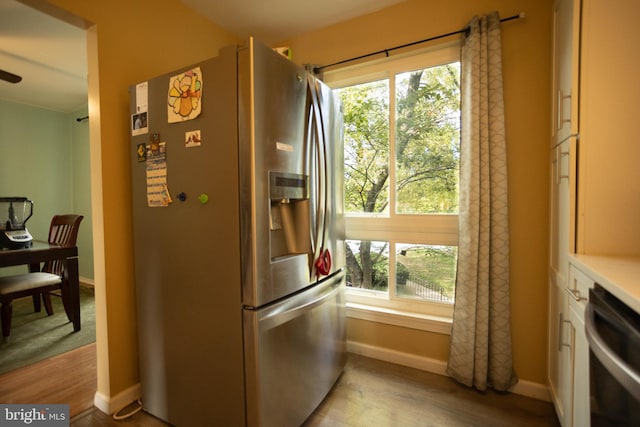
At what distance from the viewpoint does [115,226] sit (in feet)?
5.34

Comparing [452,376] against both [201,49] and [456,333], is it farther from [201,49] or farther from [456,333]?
[201,49]

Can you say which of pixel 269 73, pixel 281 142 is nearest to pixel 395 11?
pixel 269 73

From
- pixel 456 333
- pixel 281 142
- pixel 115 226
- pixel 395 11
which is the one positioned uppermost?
pixel 395 11

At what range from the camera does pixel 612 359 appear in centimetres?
72

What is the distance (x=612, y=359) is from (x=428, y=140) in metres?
1.56

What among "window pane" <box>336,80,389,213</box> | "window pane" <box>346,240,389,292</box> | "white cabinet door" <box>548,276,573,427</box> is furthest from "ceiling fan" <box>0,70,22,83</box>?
"white cabinet door" <box>548,276,573,427</box>

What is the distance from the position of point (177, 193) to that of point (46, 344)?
218cm

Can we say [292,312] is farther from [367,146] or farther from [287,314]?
[367,146]

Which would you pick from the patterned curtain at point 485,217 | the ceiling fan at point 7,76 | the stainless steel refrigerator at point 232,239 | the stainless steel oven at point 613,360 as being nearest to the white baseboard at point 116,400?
the stainless steel refrigerator at point 232,239

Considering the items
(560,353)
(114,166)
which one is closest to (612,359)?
(560,353)

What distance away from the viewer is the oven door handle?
63 centimetres

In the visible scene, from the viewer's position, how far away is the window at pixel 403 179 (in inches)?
77.2

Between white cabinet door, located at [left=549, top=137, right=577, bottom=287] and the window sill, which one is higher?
white cabinet door, located at [left=549, top=137, right=577, bottom=287]

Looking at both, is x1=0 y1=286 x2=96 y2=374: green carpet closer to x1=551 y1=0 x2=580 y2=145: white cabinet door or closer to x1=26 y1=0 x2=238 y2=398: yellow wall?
x1=26 y1=0 x2=238 y2=398: yellow wall
